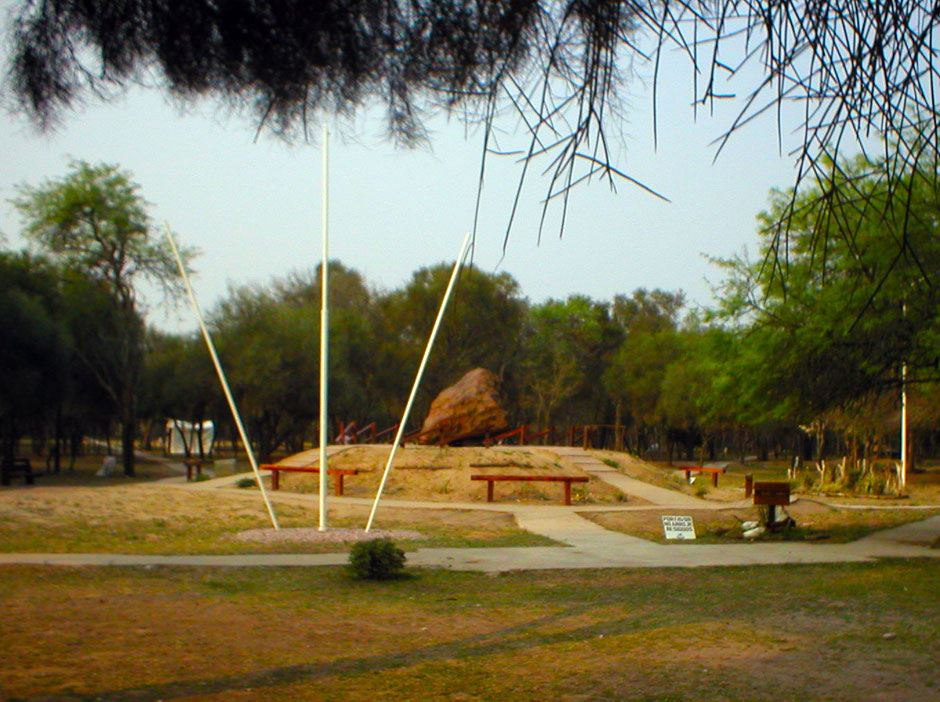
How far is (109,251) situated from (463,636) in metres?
28.5

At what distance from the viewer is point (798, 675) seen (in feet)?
22.2

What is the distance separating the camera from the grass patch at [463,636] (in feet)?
20.8

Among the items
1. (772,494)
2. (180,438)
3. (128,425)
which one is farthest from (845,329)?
(180,438)

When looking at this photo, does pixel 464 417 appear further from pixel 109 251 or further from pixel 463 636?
pixel 463 636

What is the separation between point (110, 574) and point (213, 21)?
25.5 feet

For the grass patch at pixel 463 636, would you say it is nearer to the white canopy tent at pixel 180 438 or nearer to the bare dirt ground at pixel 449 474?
the bare dirt ground at pixel 449 474

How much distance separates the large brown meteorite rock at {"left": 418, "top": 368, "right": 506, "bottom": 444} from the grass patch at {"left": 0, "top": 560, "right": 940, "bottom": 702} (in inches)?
784

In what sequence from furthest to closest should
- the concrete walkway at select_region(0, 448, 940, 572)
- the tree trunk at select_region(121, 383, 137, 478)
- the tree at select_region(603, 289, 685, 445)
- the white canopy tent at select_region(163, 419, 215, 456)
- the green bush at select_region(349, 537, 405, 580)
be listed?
the white canopy tent at select_region(163, 419, 215, 456), the tree at select_region(603, 289, 685, 445), the tree trunk at select_region(121, 383, 137, 478), the concrete walkway at select_region(0, 448, 940, 572), the green bush at select_region(349, 537, 405, 580)

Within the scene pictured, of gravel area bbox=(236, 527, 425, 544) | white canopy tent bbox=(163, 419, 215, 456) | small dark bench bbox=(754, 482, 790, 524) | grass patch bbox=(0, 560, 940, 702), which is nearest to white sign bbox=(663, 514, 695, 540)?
small dark bench bbox=(754, 482, 790, 524)

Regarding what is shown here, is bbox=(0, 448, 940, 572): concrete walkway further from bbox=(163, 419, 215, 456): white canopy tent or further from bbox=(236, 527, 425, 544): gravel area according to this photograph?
bbox=(163, 419, 215, 456): white canopy tent

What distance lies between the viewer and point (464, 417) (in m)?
31.9

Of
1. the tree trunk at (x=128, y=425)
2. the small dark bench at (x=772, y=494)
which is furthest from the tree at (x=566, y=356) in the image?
the small dark bench at (x=772, y=494)

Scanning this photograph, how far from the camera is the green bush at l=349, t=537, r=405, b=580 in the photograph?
10945 millimetres

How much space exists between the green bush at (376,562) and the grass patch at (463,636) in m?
0.15
